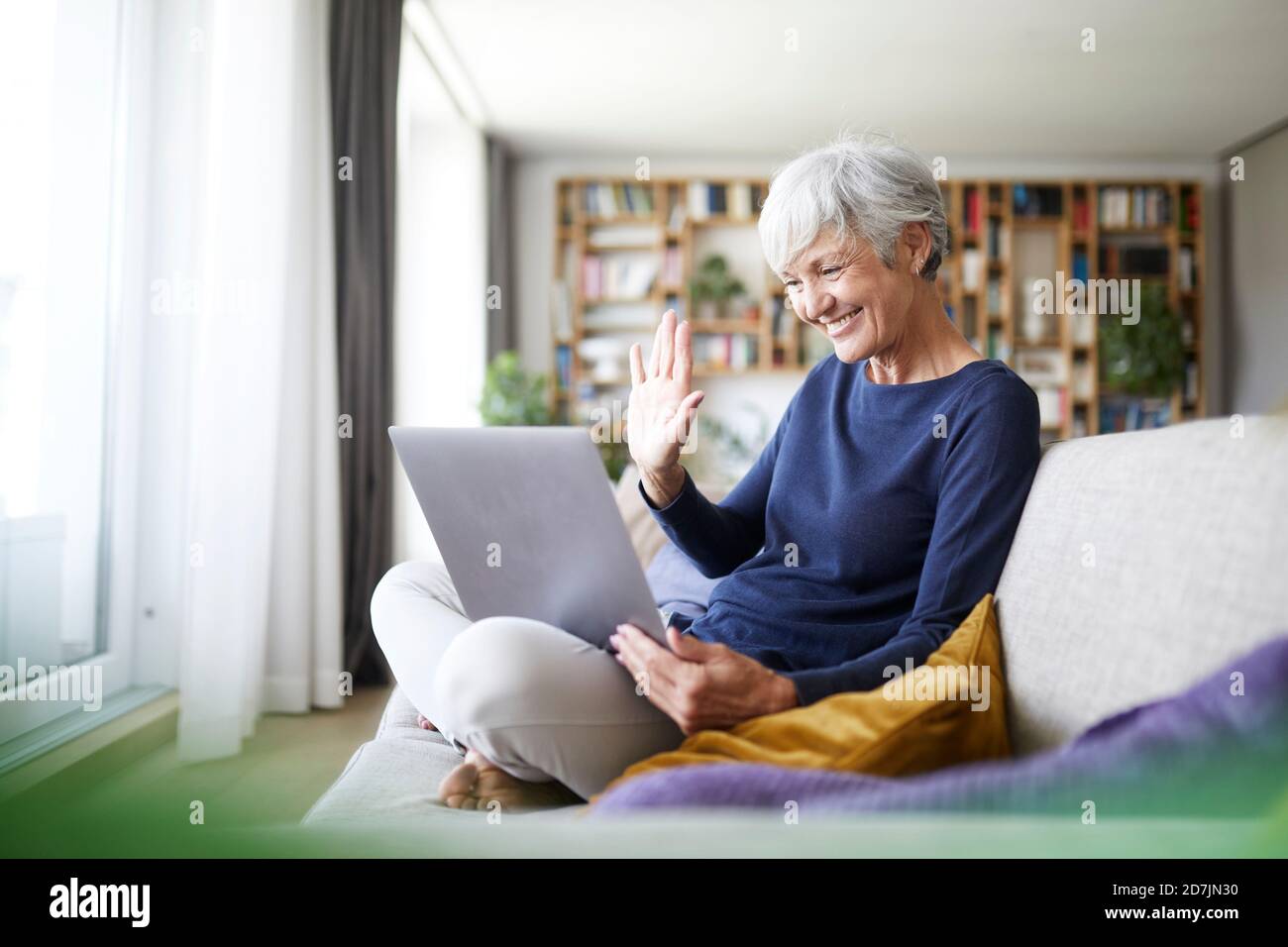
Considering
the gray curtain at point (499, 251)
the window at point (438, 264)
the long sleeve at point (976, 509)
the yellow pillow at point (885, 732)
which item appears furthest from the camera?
the gray curtain at point (499, 251)

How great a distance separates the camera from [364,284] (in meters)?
3.56

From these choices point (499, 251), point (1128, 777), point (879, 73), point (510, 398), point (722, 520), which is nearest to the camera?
→ point (1128, 777)

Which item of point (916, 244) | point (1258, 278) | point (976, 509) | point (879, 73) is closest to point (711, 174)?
point (879, 73)

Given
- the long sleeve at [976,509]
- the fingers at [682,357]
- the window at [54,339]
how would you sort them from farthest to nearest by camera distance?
the window at [54,339]
the fingers at [682,357]
the long sleeve at [976,509]

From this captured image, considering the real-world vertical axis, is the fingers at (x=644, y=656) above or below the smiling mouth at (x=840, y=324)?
below

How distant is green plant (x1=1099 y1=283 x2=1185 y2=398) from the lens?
6316 millimetres

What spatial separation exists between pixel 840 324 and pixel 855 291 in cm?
5

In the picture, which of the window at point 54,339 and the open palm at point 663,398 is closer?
the open palm at point 663,398

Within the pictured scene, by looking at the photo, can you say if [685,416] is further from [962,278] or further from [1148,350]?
[1148,350]

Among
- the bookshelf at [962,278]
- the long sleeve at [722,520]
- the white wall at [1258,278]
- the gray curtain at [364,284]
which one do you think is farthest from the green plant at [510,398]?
the white wall at [1258,278]

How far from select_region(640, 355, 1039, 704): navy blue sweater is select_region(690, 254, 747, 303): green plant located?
5.02 metres

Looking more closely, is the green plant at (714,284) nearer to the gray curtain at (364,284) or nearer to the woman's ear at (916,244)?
the gray curtain at (364,284)

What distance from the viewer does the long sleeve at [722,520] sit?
56.3 inches
